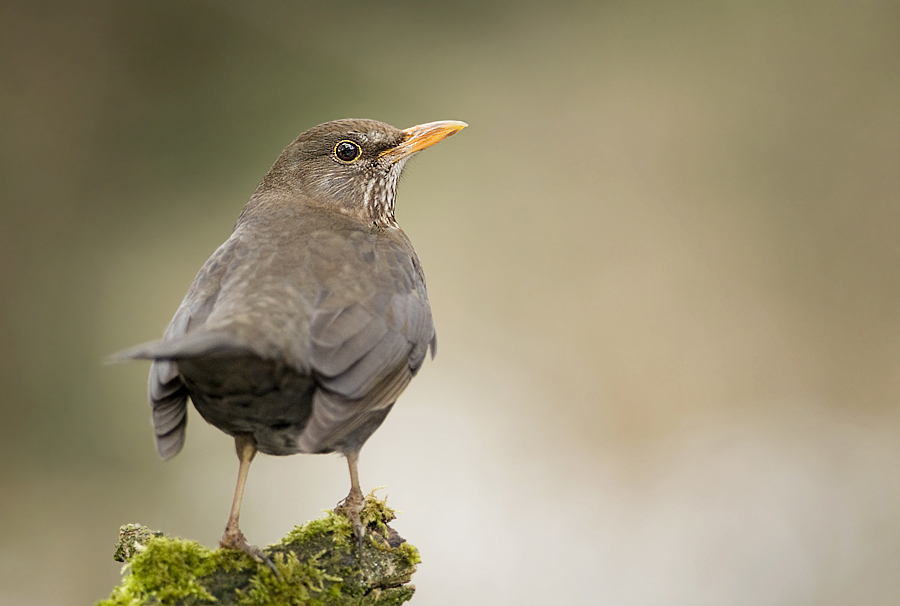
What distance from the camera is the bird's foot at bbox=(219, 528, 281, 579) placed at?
3.04 m

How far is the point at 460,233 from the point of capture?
9.12 metres

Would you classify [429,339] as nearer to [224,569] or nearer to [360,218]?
[360,218]

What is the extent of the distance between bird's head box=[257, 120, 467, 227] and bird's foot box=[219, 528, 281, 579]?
2046 millimetres

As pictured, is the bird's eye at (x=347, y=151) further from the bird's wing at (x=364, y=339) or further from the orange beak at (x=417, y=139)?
the bird's wing at (x=364, y=339)

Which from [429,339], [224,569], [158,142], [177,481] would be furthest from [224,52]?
[224,569]

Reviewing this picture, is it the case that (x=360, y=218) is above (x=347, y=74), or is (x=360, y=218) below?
below

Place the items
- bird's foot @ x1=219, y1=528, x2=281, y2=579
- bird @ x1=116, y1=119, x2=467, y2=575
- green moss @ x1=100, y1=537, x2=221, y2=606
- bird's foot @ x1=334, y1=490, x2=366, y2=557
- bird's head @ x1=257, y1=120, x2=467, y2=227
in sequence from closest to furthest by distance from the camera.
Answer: green moss @ x1=100, y1=537, x2=221, y2=606, bird's foot @ x1=219, y1=528, x2=281, y2=579, bird @ x1=116, y1=119, x2=467, y2=575, bird's foot @ x1=334, y1=490, x2=366, y2=557, bird's head @ x1=257, y1=120, x2=467, y2=227

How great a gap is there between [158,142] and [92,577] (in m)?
4.61

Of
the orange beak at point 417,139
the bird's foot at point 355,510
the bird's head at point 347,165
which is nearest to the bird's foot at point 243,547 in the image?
the bird's foot at point 355,510

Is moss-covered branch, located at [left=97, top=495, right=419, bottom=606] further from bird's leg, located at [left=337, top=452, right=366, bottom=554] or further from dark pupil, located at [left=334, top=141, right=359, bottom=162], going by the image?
dark pupil, located at [left=334, top=141, right=359, bottom=162]

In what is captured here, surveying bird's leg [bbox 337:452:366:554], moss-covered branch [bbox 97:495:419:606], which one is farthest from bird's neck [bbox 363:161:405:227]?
moss-covered branch [bbox 97:495:419:606]

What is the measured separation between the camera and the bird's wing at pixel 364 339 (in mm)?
3211

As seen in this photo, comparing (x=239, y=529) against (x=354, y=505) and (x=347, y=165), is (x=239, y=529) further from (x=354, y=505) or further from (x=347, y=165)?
(x=347, y=165)

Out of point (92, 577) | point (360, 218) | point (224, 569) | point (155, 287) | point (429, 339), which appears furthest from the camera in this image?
point (155, 287)
